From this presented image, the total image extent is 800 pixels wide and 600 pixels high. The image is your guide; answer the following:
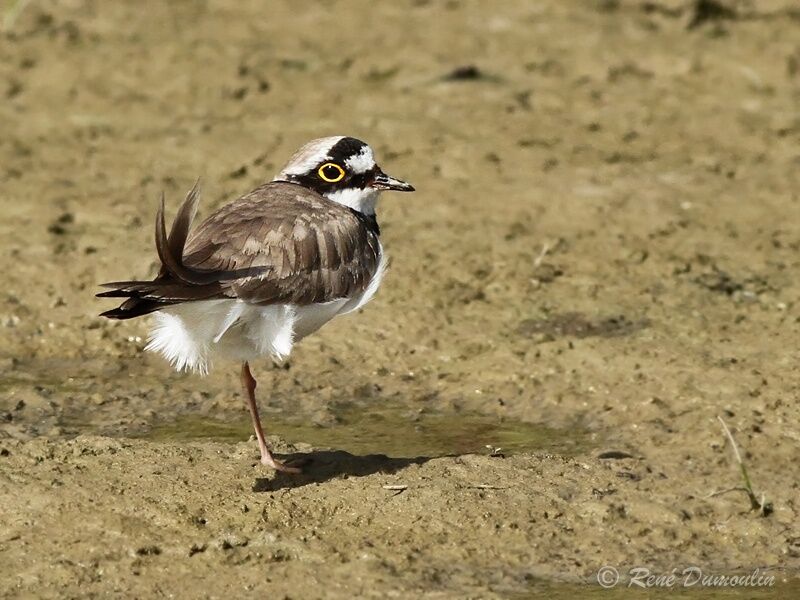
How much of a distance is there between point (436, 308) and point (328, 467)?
6.73 feet

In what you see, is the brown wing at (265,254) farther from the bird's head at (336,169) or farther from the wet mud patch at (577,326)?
the wet mud patch at (577,326)

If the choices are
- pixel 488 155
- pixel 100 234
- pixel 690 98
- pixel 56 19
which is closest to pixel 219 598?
pixel 100 234

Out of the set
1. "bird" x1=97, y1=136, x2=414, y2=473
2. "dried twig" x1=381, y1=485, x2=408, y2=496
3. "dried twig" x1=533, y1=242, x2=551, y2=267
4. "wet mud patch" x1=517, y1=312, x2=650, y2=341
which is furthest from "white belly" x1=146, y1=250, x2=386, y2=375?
"dried twig" x1=533, y1=242, x2=551, y2=267

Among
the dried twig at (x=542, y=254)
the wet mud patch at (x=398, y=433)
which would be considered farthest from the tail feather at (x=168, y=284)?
the dried twig at (x=542, y=254)

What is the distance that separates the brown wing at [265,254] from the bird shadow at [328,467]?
73cm

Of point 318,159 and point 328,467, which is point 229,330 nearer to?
point 328,467

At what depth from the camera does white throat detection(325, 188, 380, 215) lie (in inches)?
297

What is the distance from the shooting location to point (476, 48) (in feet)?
40.2

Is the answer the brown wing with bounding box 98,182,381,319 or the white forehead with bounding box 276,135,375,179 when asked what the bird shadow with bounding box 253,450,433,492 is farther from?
the white forehead with bounding box 276,135,375,179

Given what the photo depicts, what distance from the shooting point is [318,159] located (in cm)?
747

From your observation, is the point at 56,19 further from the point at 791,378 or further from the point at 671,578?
the point at 671,578

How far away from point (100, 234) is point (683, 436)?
4.00 meters

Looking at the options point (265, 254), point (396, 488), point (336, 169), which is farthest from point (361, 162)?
point (396, 488)

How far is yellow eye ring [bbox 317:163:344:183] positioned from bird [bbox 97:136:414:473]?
11 millimetres
